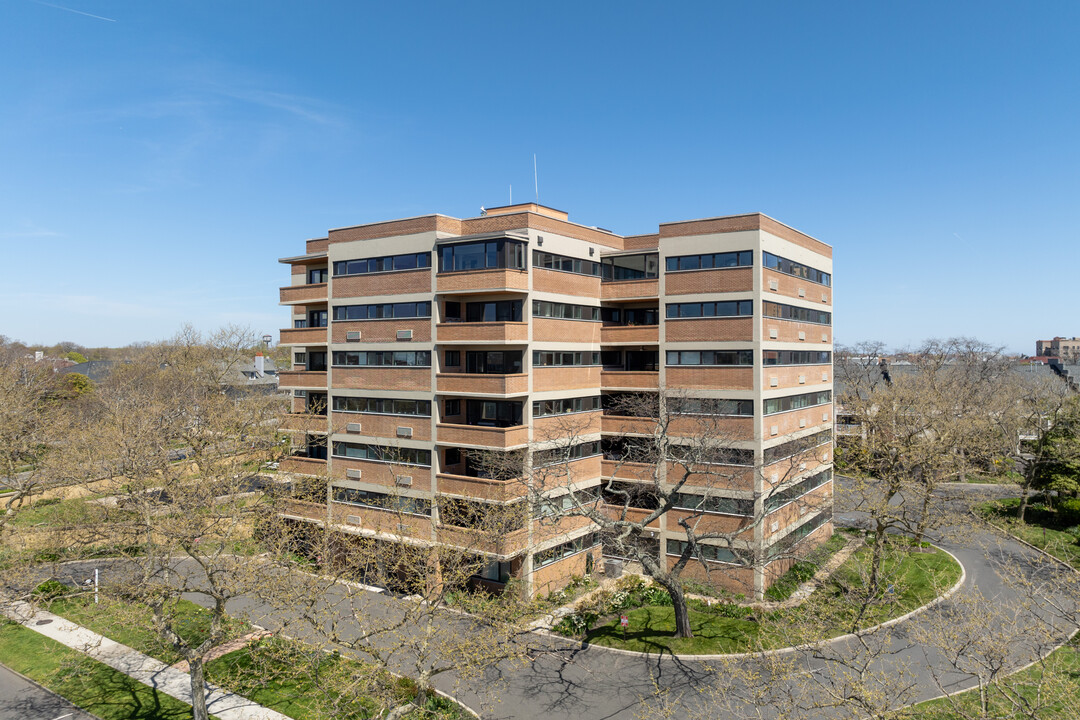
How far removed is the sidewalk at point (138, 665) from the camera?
21094mm

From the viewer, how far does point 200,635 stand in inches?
1008

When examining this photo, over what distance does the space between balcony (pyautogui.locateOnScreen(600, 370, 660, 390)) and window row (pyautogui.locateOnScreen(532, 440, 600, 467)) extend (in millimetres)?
3161

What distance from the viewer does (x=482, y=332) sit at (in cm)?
3025

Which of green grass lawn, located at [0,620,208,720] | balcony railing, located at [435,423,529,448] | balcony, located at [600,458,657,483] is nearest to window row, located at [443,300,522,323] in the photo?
balcony railing, located at [435,423,529,448]

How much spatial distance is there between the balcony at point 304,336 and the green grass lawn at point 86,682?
57.3 ft

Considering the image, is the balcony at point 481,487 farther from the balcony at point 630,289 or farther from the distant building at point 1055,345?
the distant building at point 1055,345

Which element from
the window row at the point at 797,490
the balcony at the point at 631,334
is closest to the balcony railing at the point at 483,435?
the balcony at the point at 631,334

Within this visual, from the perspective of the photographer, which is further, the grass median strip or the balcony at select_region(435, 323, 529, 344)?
the balcony at select_region(435, 323, 529, 344)

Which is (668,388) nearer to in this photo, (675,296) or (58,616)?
(675,296)

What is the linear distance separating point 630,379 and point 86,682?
84.5ft

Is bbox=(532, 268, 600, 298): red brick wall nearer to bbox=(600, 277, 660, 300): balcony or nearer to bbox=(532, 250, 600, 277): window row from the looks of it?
bbox=(532, 250, 600, 277): window row

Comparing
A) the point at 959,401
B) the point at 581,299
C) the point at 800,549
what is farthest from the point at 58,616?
the point at 959,401

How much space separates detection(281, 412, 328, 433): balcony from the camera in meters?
35.2

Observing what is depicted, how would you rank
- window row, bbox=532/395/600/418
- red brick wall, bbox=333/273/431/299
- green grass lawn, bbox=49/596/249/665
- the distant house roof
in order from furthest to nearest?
the distant house roof, red brick wall, bbox=333/273/431/299, window row, bbox=532/395/600/418, green grass lawn, bbox=49/596/249/665
